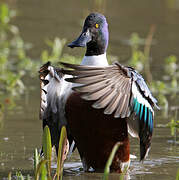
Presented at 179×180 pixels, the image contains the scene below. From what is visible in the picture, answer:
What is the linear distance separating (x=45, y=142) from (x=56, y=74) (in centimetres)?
88

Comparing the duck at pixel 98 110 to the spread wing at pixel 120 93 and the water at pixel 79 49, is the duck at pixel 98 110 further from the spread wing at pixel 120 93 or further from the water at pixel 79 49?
the water at pixel 79 49

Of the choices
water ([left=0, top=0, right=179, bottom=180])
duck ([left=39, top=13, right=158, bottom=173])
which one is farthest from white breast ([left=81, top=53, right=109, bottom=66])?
water ([left=0, top=0, right=179, bottom=180])

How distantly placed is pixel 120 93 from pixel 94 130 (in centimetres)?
49

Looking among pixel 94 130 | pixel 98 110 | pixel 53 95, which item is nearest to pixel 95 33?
pixel 53 95

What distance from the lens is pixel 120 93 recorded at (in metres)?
4.58

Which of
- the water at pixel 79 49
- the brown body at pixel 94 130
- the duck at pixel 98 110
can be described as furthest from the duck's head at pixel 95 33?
the water at pixel 79 49

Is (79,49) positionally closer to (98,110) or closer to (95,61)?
(95,61)

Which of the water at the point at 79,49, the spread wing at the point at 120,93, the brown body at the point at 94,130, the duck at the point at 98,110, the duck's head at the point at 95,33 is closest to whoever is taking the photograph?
the spread wing at the point at 120,93

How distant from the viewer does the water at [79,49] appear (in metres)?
5.43

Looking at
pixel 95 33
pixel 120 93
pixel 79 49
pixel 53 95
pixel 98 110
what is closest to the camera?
pixel 120 93

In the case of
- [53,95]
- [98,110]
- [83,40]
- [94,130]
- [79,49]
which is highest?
[79,49]

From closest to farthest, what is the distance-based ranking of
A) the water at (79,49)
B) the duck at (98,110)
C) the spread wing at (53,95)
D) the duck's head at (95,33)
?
the duck at (98,110), the spread wing at (53,95), the duck's head at (95,33), the water at (79,49)

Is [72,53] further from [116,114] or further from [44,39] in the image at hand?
[116,114]

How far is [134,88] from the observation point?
4.74 meters
